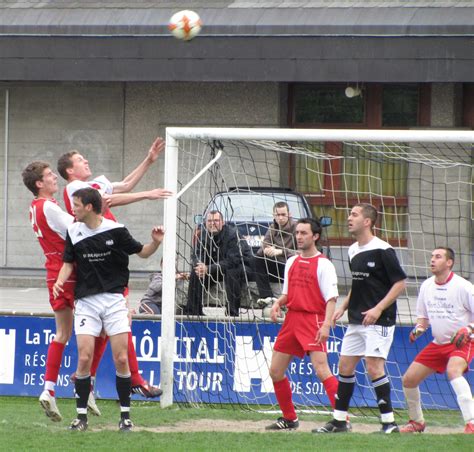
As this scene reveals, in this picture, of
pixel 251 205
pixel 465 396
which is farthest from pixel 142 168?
pixel 251 205

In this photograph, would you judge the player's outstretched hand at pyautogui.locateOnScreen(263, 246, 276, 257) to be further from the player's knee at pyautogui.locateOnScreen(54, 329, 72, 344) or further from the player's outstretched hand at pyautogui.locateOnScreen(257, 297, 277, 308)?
the player's knee at pyautogui.locateOnScreen(54, 329, 72, 344)

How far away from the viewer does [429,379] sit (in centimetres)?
1159

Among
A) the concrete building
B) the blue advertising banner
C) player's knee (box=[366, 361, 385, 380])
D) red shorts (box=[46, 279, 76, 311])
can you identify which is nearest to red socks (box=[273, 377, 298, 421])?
player's knee (box=[366, 361, 385, 380])

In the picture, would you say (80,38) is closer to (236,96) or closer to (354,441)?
(236,96)

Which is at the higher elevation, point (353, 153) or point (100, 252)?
point (353, 153)

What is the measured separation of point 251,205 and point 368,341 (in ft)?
20.3

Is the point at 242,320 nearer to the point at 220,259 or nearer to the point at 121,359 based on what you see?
the point at 220,259

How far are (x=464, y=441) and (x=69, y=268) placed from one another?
11.2ft

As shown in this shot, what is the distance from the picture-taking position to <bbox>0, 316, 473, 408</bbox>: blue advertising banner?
11.4m

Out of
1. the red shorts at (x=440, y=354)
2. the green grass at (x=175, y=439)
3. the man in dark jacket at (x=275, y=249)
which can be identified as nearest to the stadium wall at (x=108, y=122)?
the man in dark jacket at (x=275, y=249)

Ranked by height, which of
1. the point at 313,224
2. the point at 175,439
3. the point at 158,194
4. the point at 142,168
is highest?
the point at 142,168

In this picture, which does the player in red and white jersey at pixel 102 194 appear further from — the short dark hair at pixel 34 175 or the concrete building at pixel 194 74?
the concrete building at pixel 194 74

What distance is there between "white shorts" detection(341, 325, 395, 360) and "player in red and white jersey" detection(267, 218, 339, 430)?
0.75 ft

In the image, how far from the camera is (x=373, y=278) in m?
9.30
